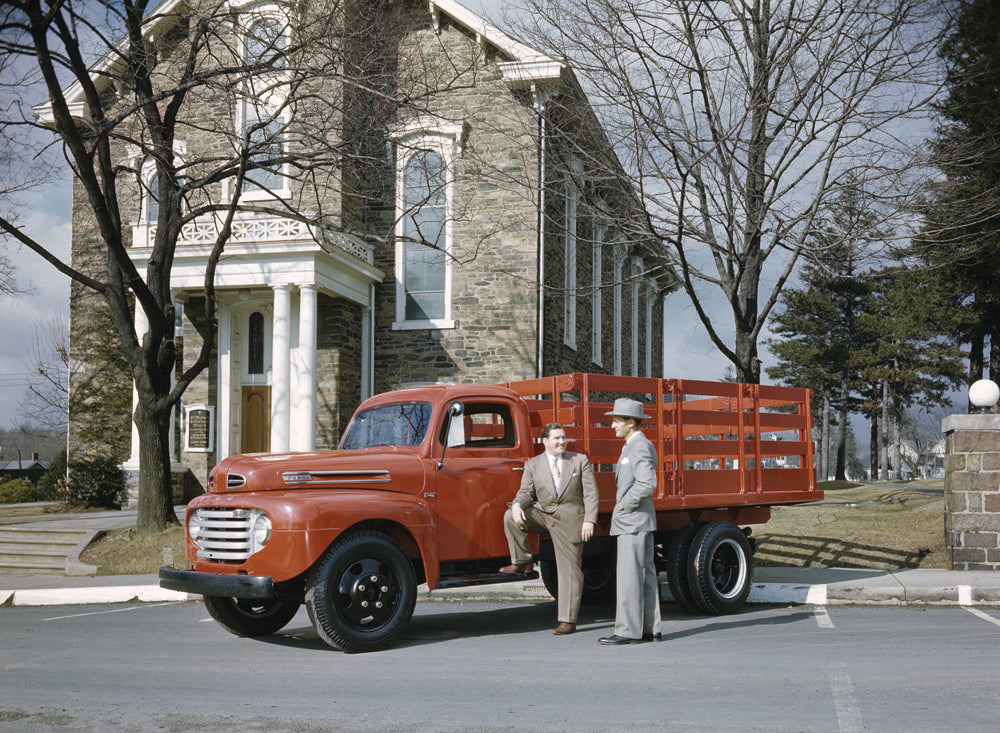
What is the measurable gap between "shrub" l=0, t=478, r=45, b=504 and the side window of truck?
2199 cm

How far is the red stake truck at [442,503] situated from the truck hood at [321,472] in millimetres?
12

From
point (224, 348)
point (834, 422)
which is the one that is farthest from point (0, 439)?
point (224, 348)

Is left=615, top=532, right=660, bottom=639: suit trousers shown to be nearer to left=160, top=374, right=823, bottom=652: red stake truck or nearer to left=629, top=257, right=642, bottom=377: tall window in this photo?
left=160, top=374, right=823, bottom=652: red stake truck

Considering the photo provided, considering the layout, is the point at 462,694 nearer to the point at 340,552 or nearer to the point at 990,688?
the point at 340,552

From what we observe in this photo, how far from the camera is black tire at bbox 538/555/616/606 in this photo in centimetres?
1031

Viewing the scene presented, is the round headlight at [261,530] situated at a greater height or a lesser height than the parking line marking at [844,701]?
greater

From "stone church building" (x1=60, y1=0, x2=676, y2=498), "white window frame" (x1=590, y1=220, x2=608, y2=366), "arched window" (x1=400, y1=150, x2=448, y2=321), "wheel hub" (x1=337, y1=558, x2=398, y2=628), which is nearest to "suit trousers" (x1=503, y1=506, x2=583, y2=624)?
"wheel hub" (x1=337, y1=558, x2=398, y2=628)

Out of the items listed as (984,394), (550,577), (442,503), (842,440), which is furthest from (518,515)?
(842,440)

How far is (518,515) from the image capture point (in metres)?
8.41

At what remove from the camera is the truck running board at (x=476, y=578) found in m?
8.25

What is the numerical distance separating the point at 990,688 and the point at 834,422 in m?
62.2

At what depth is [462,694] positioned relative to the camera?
20.2 ft

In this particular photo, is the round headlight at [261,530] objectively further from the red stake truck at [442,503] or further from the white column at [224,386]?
the white column at [224,386]

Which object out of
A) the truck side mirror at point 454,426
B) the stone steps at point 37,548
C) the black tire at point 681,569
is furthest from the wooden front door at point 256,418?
the black tire at point 681,569
